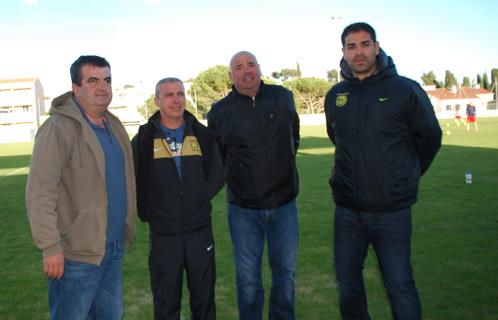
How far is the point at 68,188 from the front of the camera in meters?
2.97

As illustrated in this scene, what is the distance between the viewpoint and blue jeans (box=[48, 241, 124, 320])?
9.73ft

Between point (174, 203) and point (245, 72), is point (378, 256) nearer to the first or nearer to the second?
point (174, 203)

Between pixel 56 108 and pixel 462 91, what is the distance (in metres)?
104

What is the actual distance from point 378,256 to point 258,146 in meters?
1.28

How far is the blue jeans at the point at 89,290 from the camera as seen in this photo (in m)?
2.97

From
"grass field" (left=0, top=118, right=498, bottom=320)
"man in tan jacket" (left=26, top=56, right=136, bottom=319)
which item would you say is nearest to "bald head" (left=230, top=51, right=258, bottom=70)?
"man in tan jacket" (left=26, top=56, right=136, bottom=319)

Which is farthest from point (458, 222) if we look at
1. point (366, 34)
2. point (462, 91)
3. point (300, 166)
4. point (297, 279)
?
point (462, 91)

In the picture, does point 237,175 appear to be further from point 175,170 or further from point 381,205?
point 381,205

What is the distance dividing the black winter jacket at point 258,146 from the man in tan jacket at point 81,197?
0.97 m

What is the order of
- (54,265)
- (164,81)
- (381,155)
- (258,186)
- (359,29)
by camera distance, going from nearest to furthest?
(54,265), (381,155), (359,29), (164,81), (258,186)

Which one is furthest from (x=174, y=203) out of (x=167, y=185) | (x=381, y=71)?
(x=381, y=71)

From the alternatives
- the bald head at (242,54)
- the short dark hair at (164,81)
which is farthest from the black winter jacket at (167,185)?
the bald head at (242,54)

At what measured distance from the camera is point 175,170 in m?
3.56

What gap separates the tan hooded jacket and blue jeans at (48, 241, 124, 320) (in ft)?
0.34
